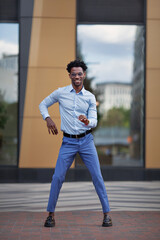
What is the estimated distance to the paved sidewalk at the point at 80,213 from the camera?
5.61 metres

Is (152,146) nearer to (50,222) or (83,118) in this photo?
(50,222)

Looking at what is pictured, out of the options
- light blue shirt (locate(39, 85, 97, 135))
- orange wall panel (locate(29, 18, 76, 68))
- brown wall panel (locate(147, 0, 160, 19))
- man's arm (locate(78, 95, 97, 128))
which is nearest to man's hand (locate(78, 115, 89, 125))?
man's arm (locate(78, 95, 97, 128))

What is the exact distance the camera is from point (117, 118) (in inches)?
471

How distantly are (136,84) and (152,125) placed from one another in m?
1.16

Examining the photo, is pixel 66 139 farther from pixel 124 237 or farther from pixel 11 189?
pixel 11 189

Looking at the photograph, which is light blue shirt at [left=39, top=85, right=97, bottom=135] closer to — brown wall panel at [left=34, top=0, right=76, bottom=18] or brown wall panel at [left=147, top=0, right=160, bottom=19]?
brown wall panel at [left=34, top=0, right=76, bottom=18]

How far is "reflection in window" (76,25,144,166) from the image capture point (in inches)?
464

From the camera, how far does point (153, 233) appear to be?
5.68 metres

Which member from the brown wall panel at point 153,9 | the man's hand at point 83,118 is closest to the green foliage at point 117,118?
the brown wall panel at point 153,9

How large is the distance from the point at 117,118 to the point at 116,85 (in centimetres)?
84

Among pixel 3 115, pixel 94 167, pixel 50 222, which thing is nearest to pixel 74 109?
pixel 94 167

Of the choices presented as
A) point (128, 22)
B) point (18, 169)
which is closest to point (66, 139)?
point (18, 169)

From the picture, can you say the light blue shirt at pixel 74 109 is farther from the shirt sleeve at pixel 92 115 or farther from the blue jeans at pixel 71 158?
the blue jeans at pixel 71 158

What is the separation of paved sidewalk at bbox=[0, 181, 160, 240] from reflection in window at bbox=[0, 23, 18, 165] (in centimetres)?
148
